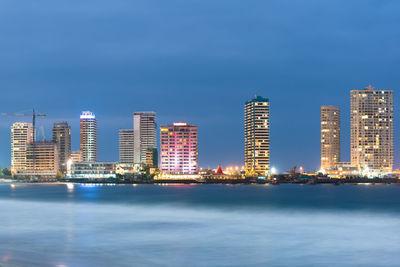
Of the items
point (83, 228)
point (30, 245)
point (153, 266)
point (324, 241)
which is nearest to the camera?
point (153, 266)

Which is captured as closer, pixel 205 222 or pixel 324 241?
pixel 324 241

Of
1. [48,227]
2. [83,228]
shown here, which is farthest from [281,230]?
[48,227]

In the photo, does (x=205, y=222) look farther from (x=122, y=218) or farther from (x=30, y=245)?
(x=30, y=245)

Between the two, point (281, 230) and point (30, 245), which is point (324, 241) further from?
point (30, 245)

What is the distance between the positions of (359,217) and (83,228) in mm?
34407

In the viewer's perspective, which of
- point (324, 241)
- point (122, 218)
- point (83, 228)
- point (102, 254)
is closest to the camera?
point (102, 254)

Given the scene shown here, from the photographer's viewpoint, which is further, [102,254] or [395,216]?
[395,216]

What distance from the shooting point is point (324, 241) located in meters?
41.6

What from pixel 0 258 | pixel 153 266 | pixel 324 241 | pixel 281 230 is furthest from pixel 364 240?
pixel 0 258

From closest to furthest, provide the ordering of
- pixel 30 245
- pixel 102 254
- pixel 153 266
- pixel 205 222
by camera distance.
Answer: pixel 153 266 → pixel 102 254 → pixel 30 245 → pixel 205 222

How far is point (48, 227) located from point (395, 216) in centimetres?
4194

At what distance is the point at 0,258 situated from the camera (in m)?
30.7

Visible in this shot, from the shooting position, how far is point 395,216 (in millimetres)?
66938

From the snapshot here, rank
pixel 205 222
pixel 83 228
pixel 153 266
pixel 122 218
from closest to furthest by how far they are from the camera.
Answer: pixel 153 266
pixel 83 228
pixel 205 222
pixel 122 218
